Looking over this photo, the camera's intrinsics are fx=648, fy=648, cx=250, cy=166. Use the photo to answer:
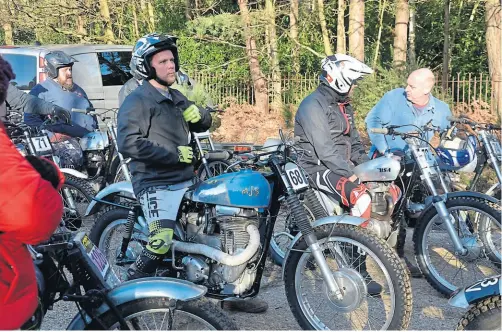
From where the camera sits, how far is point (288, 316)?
457cm

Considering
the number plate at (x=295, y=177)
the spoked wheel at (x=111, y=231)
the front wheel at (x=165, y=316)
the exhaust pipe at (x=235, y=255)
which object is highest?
the number plate at (x=295, y=177)

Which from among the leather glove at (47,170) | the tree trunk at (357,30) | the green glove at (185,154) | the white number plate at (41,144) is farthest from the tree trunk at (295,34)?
the leather glove at (47,170)

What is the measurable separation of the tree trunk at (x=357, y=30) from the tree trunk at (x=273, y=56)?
249 cm

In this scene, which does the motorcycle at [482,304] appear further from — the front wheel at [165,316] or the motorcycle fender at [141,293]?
the motorcycle fender at [141,293]

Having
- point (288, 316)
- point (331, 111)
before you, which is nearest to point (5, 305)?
point (288, 316)

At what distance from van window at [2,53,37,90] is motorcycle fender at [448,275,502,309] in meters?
8.12

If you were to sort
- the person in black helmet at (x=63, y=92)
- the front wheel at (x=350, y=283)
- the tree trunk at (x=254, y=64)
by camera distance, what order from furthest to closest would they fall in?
the tree trunk at (x=254, y=64) → the person in black helmet at (x=63, y=92) → the front wheel at (x=350, y=283)

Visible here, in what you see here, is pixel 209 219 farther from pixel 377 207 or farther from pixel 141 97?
pixel 377 207

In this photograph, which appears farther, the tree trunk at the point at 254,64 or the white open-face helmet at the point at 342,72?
the tree trunk at the point at 254,64

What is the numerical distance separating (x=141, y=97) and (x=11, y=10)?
15.9 meters

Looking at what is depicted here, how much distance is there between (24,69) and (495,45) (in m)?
7.82

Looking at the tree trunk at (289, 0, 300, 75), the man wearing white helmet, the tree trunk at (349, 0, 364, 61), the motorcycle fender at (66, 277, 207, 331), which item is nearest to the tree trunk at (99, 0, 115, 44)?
the tree trunk at (289, 0, 300, 75)

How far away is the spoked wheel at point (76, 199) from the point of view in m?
6.27

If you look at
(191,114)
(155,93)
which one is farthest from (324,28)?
(155,93)
